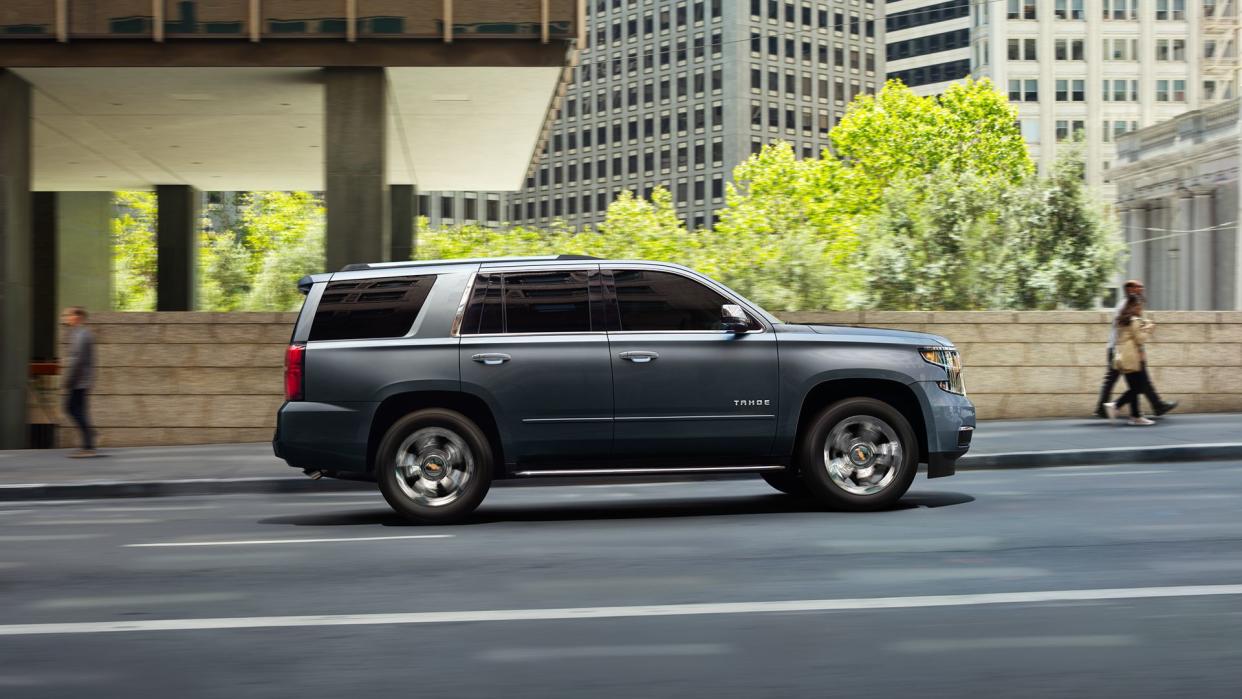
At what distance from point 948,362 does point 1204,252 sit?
148 ft

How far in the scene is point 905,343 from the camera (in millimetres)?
10227

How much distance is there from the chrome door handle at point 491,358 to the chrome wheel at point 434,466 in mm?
571

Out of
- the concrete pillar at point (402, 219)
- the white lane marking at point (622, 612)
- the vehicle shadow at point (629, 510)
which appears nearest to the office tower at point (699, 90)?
the concrete pillar at point (402, 219)

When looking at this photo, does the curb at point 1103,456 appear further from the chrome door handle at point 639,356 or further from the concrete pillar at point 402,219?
the concrete pillar at point 402,219

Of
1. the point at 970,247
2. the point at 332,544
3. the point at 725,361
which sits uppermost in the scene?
the point at 970,247

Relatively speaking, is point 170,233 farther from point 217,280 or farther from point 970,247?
point 970,247

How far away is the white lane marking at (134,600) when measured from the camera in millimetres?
6781

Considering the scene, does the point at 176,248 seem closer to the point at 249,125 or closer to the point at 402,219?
the point at 402,219

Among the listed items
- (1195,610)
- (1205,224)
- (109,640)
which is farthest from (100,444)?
(1205,224)

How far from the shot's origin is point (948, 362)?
10422mm

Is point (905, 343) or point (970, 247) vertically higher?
point (970, 247)

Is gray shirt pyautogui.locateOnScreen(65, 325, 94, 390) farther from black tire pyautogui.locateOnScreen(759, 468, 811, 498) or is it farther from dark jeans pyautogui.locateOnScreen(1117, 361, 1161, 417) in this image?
dark jeans pyautogui.locateOnScreen(1117, 361, 1161, 417)

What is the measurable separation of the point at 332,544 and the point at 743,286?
39.9 ft

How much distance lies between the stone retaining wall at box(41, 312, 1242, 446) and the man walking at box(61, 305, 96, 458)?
1592 mm
